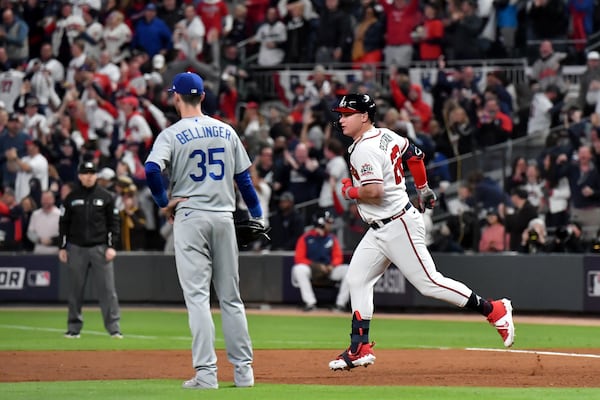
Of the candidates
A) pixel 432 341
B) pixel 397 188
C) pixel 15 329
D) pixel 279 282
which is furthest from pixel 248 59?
pixel 397 188

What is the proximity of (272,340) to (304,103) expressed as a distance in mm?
10469

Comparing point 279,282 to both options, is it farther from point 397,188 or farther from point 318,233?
point 397,188

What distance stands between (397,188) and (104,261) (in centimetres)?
649

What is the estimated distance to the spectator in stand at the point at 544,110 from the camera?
24.0 m

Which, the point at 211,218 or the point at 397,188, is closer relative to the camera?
the point at 211,218

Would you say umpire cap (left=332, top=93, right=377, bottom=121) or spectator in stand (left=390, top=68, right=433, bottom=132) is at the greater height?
spectator in stand (left=390, top=68, right=433, bottom=132)

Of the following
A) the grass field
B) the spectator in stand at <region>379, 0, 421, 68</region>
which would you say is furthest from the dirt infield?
the spectator in stand at <region>379, 0, 421, 68</region>

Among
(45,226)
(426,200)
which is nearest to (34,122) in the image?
(45,226)

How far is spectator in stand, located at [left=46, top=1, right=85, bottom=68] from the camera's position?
28984 mm

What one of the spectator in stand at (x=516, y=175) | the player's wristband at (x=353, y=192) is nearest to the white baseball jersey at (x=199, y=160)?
the player's wristband at (x=353, y=192)

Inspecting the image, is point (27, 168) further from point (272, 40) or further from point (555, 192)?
point (555, 192)

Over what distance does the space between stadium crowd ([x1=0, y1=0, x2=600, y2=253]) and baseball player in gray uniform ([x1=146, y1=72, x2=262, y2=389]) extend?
12.0 meters

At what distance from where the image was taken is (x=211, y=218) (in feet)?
32.9

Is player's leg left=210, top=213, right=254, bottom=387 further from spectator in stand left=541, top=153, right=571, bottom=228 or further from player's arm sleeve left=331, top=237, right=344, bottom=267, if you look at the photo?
player's arm sleeve left=331, top=237, right=344, bottom=267
